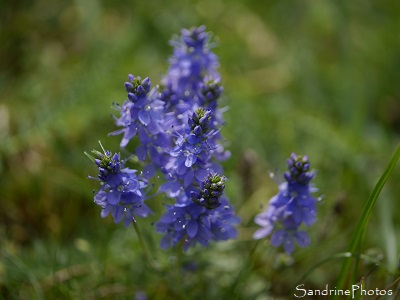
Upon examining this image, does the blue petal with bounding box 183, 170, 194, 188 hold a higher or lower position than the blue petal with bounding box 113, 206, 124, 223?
higher

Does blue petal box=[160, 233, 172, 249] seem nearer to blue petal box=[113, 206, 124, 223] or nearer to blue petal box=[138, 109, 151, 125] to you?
blue petal box=[113, 206, 124, 223]

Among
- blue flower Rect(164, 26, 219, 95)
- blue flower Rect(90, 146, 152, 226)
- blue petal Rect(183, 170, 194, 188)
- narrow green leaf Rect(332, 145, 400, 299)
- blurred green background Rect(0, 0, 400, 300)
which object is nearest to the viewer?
blue flower Rect(90, 146, 152, 226)

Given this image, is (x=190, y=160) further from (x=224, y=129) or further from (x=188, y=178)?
(x=224, y=129)

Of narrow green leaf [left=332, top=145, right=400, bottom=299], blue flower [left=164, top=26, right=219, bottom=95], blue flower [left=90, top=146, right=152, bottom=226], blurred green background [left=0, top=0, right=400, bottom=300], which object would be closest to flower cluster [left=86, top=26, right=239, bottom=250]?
blue flower [left=90, top=146, right=152, bottom=226]

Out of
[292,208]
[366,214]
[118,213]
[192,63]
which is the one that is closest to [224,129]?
[192,63]

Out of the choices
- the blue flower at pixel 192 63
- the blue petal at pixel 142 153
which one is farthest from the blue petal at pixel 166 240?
the blue flower at pixel 192 63

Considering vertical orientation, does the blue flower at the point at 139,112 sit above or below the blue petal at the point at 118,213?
above

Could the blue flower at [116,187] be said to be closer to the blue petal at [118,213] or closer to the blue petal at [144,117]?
the blue petal at [118,213]
